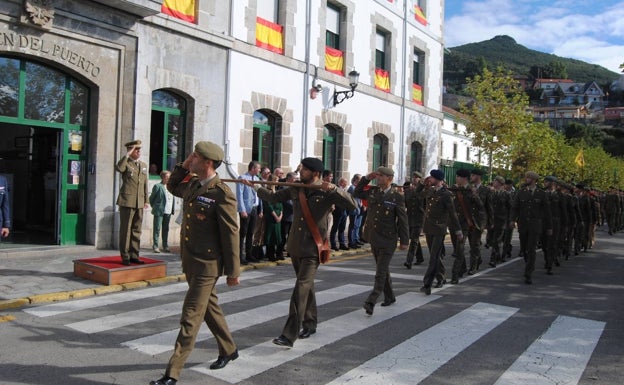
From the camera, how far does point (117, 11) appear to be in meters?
10.9

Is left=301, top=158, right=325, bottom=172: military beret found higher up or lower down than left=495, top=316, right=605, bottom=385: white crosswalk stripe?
higher up

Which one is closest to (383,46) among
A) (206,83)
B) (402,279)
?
(206,83)

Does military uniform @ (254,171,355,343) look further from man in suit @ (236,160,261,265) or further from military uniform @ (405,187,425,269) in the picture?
military uniform @ (405,187,425,269)

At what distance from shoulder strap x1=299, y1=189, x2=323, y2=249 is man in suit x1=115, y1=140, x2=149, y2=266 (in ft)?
12.9

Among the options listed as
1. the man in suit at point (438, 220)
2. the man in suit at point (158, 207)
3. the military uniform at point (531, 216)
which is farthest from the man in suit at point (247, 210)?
the military uniform at point (531, 216)

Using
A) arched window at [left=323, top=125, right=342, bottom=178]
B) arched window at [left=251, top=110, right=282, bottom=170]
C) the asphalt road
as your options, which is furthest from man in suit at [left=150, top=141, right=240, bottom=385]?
arched window at [left=323, top=125, right=342, bottom=178]

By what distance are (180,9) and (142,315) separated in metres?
8.42

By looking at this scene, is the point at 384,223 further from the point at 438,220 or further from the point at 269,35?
the point at 269,35

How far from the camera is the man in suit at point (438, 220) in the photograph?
828 cm

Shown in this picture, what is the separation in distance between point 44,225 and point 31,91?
4.36 meters

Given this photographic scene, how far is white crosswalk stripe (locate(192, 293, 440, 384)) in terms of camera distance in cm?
448

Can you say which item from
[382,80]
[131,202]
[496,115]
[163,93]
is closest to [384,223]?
[131,202]

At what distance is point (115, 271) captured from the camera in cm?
770

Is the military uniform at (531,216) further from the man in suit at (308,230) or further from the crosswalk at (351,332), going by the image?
the man in suit at (308,230)
